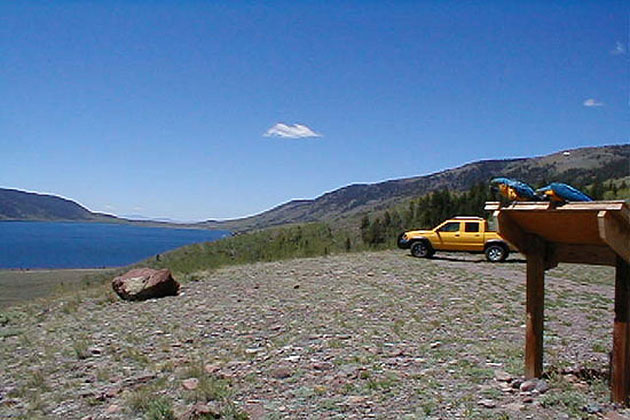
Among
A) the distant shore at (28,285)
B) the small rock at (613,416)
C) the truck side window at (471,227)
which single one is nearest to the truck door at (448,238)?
the truck side window at (471,227)

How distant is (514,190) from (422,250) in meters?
19.1

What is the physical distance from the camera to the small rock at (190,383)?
23.4 ft

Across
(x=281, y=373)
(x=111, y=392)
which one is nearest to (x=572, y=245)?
(x=281, y=373)

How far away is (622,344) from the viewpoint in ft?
17.3

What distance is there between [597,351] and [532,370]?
2148mm

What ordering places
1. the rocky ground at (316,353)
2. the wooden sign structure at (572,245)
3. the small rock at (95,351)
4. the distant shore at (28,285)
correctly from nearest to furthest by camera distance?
the wooden sign structure at (572,245)
the rocky ground at (316,353)
the small rock at (95,351)
the distant shore at (28,285)

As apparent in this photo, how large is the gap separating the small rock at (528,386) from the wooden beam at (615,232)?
1620mm

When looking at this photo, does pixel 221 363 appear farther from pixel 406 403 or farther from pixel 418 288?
pixel 418 288

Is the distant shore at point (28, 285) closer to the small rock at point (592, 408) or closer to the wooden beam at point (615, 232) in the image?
the small rock at point (592, 408)

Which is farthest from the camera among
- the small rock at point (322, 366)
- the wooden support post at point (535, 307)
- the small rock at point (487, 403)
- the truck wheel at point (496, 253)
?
the truck wheel at point (496, 253)

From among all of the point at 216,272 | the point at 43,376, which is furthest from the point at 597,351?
the point at 216,272

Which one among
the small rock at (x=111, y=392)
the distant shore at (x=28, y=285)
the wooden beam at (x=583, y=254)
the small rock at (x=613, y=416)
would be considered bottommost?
the distant shore at (x=28, y=285)

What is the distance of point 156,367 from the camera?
27.9 ft

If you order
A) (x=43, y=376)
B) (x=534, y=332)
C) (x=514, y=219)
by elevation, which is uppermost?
(x=514, y=219)
